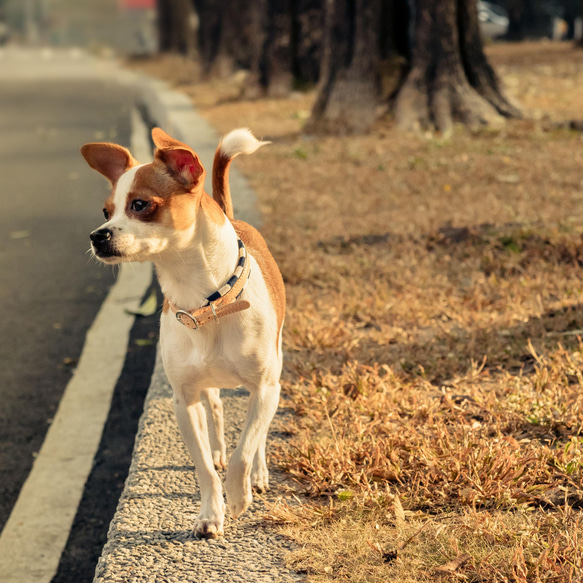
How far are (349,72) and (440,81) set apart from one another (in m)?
1.20

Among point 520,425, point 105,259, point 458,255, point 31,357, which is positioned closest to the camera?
point 105,259

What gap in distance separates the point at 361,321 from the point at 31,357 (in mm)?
1997

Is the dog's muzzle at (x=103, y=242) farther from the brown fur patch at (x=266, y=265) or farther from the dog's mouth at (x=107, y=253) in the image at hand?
the brown fur patch at (x=266, y=265)

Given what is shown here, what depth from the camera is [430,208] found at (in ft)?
23.1

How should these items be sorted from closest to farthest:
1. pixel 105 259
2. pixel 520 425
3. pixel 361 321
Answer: pixel 105 259, pixel 520 425, pixel 361 321

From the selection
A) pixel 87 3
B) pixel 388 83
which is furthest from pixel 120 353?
pixel 87 3

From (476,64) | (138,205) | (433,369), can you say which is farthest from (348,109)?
(138,205)

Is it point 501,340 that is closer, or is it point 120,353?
point 501,340

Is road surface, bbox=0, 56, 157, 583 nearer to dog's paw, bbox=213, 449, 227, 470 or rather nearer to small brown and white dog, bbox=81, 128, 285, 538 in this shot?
dog's paw, bbox=213, 449, 227, 470

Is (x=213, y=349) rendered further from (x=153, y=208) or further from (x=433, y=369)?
(x=433, y=369)

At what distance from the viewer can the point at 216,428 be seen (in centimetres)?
325

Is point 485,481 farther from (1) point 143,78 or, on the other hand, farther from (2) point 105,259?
(1) point 143,78

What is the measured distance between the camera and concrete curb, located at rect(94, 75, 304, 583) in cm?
256

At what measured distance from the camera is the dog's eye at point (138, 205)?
243 centimetres
